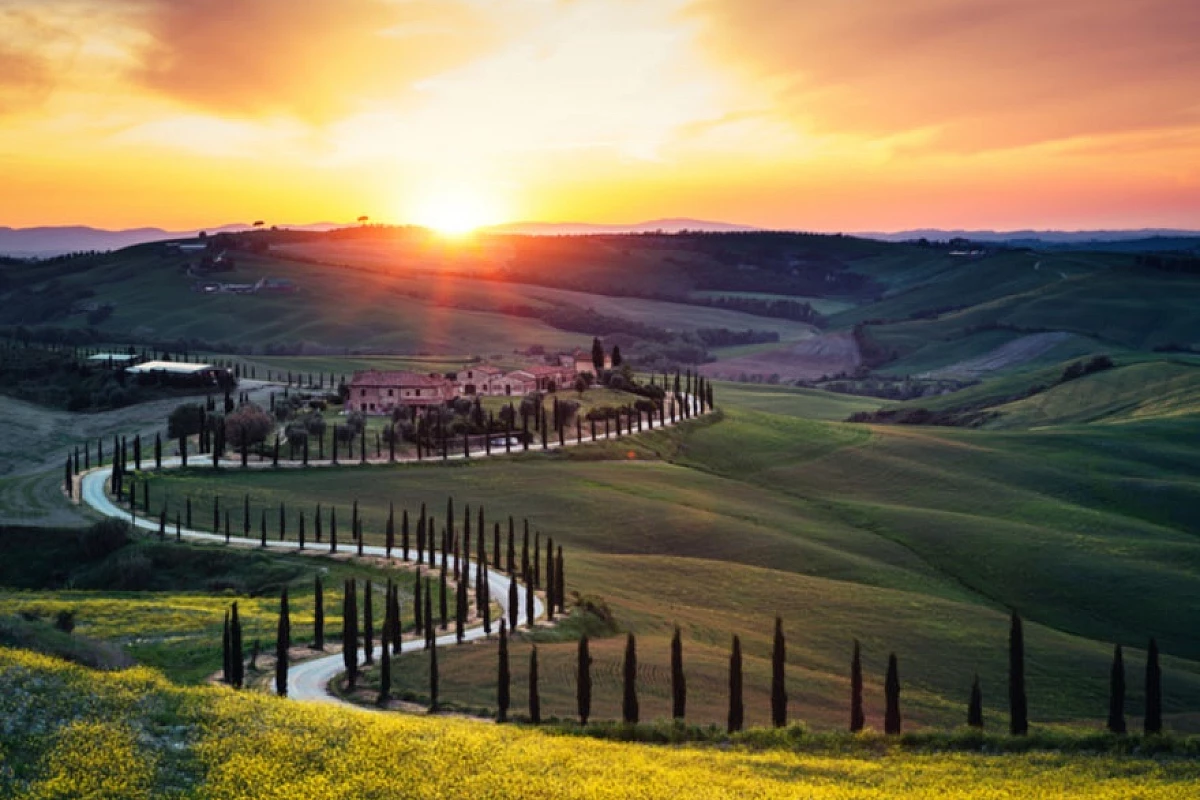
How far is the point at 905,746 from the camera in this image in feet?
153

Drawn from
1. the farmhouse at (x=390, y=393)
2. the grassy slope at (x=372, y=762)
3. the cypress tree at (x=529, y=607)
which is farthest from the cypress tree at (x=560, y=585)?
the farmhouse at (x=390, y=393)

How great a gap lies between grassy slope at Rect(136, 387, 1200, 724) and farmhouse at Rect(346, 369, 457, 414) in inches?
1560

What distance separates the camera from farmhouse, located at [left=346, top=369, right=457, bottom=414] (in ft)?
540

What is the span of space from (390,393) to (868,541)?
272 feet

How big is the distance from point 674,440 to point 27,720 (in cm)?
11351

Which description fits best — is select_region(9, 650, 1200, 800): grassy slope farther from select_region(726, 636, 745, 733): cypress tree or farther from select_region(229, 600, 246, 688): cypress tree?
select_region(229, 600, 246, 688): cypress tree

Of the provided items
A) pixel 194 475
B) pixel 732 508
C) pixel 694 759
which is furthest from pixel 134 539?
pixel 694 759

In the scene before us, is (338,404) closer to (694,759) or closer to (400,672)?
(400,672)

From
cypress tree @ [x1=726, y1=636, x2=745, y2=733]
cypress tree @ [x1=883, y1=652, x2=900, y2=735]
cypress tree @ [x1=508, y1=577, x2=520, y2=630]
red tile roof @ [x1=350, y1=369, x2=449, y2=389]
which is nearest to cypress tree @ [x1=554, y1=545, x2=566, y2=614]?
cypress tree @ [x1=508, y1=577, x2=520, y2=630]

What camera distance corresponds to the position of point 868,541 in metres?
103

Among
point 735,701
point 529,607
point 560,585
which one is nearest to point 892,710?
point 735,701

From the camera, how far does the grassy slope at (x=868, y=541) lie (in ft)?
233

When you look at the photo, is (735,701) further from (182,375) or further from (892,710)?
(182,375)

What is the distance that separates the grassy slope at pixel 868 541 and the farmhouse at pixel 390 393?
1560 inches
